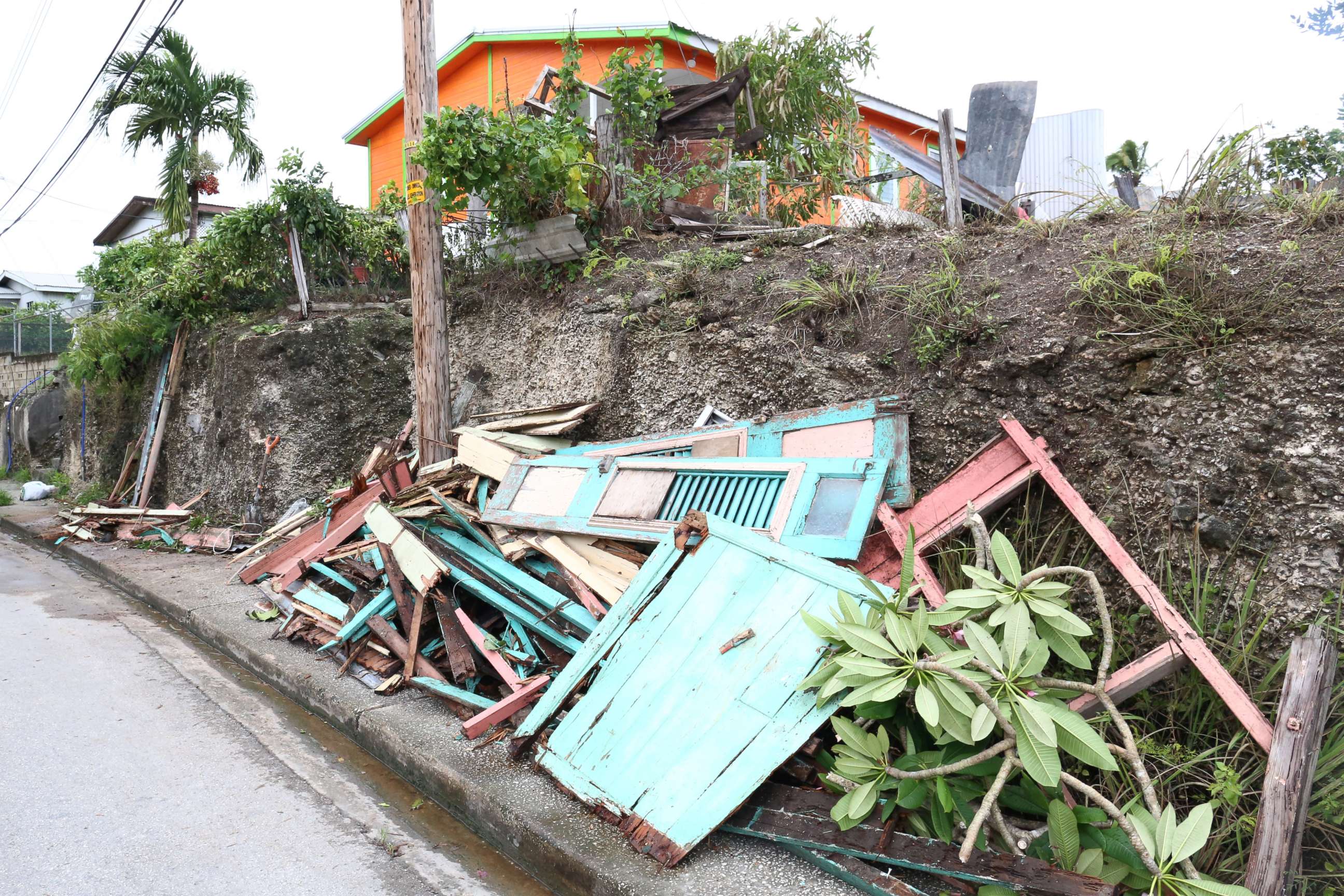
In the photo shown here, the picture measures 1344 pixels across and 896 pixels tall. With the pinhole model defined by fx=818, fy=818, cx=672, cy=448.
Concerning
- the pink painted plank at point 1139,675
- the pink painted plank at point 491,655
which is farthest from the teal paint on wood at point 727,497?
the pink painted plank at point 1139,675

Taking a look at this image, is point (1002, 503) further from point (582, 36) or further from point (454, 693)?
point (582, 36)

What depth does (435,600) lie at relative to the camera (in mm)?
4645

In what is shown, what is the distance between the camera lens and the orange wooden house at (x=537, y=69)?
12.7m

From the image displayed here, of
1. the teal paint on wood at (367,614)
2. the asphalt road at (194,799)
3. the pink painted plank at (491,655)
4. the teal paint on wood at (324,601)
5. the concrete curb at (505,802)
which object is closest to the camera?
the concrete curb at (505,802)

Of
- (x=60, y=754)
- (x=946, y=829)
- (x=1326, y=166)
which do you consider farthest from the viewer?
(x=1326, y=166)

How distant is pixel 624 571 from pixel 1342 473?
3081mm

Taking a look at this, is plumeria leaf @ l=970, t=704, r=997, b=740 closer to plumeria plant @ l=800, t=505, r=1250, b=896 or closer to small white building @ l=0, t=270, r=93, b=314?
plumeria plant @ l=800, t=505, r=1250, b=896

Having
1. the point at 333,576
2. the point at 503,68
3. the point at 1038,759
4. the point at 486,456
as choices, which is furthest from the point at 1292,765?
the point at 503,68

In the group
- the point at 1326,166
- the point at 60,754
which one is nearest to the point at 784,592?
the point at 60,754

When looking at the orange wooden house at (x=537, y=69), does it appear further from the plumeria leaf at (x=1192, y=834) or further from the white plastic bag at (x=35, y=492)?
the plumeria leaf at (x=1192, y=834)

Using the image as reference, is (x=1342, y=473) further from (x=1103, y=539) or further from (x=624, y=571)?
(x=624, y=571)

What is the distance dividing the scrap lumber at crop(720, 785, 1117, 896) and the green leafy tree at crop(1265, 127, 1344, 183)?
3866 mm

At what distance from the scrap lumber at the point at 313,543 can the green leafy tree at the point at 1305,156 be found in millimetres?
5991

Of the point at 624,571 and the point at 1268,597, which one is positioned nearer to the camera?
the point at 1268,597
